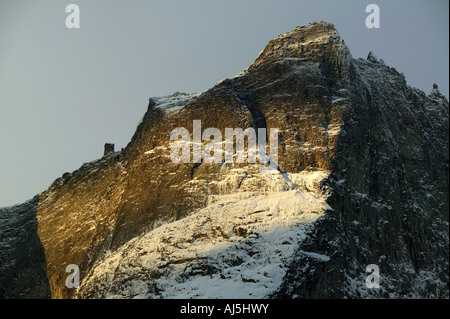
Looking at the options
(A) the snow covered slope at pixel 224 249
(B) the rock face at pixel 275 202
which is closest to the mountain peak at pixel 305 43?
(B) the rock face at pixel 275 202

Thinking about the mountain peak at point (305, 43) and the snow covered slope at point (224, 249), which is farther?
the mountain peak at point (305, 43)

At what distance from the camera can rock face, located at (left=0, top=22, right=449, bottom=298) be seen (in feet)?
269

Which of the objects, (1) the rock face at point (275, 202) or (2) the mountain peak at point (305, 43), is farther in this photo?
(2) the mountain peak at point (305, 43)

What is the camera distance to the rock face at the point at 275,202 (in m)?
82.1

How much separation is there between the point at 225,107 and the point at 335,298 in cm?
3722

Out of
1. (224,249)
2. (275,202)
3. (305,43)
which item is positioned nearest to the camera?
(224,249)

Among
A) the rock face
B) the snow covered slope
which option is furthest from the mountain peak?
the snow covered slope

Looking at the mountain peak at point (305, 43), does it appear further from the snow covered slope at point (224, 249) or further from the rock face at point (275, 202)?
the snow covered slope at point (224, 249)

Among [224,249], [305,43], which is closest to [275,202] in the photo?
[224,249]

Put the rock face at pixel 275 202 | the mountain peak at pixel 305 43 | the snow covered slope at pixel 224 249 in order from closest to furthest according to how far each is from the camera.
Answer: the snow covered slope at pixel 224 249 < the rock face at pixel 275 202 < the mountain peak at pixel 305 43

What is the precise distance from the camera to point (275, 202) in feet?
290

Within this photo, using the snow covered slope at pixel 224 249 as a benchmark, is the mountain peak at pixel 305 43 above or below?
above

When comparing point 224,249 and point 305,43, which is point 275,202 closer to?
point 224,249

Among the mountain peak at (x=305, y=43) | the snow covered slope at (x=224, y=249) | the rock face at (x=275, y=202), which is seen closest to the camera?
the snow covered slope at (x=224, y=249)
